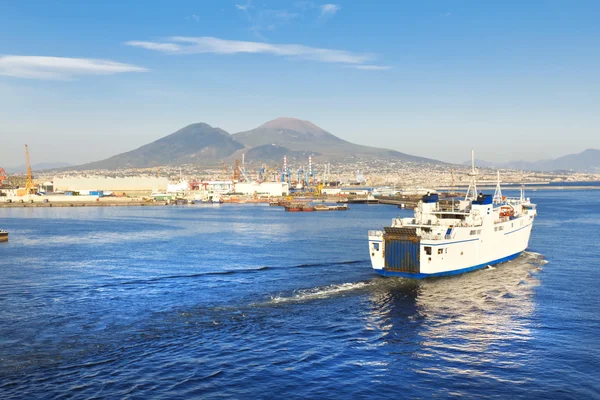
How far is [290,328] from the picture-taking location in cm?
2336

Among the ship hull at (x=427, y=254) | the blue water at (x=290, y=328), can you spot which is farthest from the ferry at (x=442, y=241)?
the blue water at (x=290, y=328)

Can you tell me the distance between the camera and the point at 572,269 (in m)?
37.6

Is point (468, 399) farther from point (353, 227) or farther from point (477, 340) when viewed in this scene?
point (353, 227)

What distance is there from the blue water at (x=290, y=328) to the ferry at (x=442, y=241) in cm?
101

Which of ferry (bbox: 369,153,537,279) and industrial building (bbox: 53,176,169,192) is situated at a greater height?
industrial building (bbox: 53,176,169,192)

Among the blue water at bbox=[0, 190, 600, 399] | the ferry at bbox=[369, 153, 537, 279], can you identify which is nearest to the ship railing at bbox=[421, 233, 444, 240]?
the ferry at bbox=[369, 153, 537, 279]

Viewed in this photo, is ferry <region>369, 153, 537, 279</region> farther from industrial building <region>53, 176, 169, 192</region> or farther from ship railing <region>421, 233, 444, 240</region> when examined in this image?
industrial building <region>53, 176, 169, 192</region>

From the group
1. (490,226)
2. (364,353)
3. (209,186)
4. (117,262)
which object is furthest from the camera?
(209,186)

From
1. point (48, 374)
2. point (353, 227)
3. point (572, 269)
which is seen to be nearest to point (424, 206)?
point (572, 269)

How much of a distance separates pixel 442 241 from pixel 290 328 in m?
12.7

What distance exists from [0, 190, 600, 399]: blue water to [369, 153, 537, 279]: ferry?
101 cm

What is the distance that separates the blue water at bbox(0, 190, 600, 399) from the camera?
18.0m

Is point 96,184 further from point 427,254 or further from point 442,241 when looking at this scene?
point 442,241

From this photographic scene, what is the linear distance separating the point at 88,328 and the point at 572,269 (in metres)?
30.9
